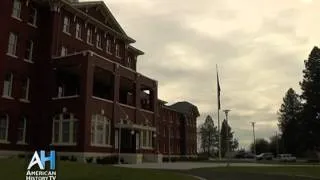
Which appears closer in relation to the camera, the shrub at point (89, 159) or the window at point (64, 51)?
the shrub at point (89, 159)

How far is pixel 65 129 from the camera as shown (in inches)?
1623

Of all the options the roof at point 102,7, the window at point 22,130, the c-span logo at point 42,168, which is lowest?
the c-span logo at point 42,168

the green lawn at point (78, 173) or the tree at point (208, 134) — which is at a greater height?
the tree at point (208, 134)

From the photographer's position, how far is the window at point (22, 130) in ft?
133

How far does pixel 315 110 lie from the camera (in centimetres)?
8569

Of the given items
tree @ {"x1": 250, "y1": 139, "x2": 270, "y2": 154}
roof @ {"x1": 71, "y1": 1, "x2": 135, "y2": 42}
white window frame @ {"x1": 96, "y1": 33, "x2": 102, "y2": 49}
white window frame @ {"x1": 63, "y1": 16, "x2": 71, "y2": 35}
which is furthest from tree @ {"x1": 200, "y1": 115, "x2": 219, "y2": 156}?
white window frame @ {"x1": 63, "y1": 16, "x2": 71, "y2": 35}

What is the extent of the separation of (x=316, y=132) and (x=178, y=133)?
2787cm

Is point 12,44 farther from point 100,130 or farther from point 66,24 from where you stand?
point 100,130

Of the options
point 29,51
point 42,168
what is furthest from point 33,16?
point 42,168

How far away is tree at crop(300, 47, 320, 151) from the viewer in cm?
8494

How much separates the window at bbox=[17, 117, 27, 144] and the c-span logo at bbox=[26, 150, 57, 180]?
94.0 feet

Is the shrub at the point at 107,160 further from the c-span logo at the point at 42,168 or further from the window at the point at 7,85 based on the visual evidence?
the c-span logo at the point at 42,168

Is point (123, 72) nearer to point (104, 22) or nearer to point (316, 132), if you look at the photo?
point (104, 22)

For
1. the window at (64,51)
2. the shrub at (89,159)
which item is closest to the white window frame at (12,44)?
the window at (64,51)
